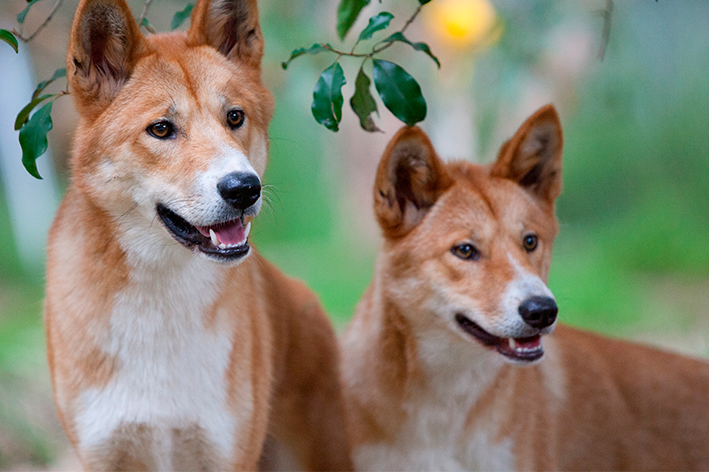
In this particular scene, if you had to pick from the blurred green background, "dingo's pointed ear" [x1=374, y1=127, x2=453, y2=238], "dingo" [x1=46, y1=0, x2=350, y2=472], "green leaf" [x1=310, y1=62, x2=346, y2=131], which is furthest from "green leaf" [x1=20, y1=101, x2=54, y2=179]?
the blurred green background

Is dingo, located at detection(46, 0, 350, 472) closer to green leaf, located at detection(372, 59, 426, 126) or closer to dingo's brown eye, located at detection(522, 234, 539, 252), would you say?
green leaf, located at detection(372, 59, 426, 126)

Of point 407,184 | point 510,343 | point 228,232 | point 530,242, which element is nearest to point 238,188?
point 228,232

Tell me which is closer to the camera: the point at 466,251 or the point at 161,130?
the point at 161,130

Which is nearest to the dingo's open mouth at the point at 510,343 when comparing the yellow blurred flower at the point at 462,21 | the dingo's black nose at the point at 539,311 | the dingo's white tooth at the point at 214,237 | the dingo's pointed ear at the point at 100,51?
the dingo's black nose at the point at 539,311

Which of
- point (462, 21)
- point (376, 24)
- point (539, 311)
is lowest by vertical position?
point (539, 311)

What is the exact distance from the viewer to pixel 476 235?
2.27 m

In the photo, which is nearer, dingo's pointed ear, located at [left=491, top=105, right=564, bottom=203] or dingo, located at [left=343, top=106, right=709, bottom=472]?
dingo, located at [left=343, top=106, right=709, bottom=472]

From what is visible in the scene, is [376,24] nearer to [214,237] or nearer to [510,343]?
[214,237]

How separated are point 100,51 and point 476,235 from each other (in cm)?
130

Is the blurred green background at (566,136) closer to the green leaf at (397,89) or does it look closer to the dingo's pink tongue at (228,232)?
the green leaf at (397,89)

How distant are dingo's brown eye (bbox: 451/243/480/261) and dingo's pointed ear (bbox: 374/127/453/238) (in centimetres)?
22

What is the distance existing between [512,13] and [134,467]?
15.5 ft

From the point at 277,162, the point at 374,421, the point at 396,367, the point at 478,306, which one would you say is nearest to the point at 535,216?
the point at 478,306

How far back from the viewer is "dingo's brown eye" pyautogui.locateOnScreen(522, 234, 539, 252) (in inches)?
91.7
